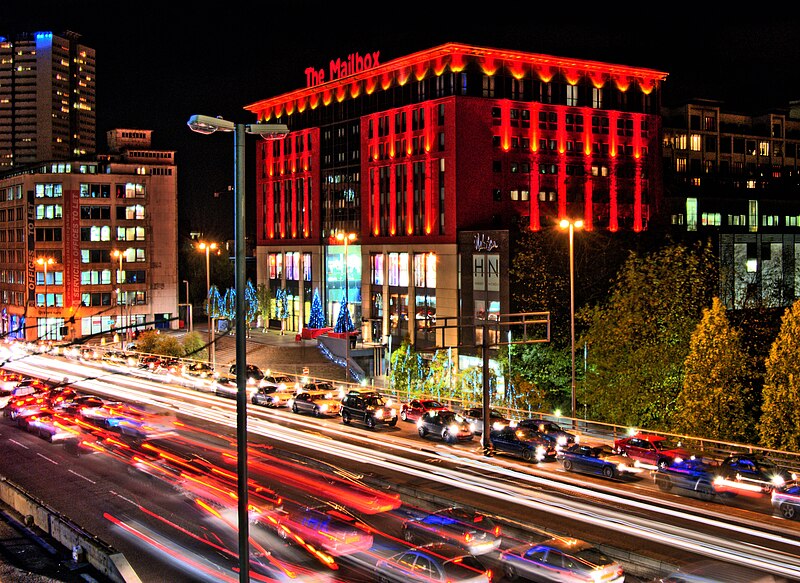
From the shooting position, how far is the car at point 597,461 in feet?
104

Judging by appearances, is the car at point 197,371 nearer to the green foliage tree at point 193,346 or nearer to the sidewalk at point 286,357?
the sidewalk at point 286,357

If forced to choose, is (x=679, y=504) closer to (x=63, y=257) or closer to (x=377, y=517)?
(x=377, y=517)

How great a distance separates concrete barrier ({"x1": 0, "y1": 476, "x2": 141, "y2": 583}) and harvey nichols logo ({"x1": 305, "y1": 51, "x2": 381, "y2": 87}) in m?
62.4

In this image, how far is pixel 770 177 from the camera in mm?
117375

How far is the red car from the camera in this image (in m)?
44.0

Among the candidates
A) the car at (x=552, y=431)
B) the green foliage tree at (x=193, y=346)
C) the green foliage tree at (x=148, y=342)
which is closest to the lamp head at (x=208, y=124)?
the car at (x=552, y=431)

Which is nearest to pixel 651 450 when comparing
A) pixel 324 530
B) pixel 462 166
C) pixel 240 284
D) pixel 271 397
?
pixel 324 530

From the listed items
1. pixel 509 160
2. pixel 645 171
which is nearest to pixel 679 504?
pixel 509 160

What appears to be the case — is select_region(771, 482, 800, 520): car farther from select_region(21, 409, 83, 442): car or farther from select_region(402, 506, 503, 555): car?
select_region(21, 409, 83, 442): car

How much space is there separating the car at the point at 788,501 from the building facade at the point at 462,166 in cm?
3625

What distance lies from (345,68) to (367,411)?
177 feet

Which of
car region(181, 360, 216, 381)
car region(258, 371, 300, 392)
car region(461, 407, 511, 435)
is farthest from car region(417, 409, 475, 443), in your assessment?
car region(181, 360, 216, 381)

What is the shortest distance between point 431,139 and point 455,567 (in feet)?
191

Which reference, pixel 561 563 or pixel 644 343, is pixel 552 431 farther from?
pixel 561 563
